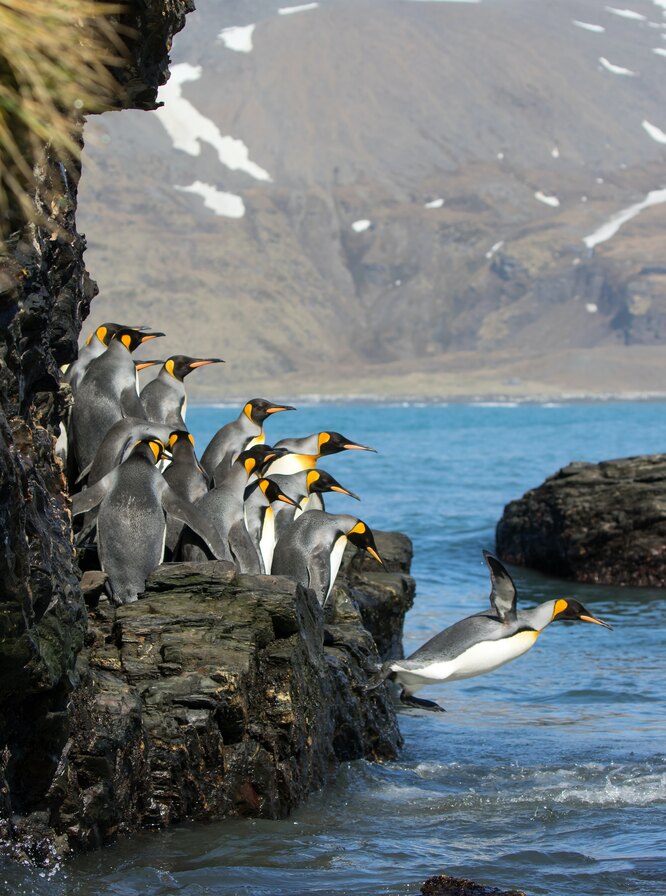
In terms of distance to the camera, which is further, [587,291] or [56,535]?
[587,291]

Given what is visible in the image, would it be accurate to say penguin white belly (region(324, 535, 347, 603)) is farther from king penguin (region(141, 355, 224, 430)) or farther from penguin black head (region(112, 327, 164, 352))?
penguin black head (region(112, 327, 164, 352))

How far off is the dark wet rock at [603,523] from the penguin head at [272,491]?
871 centimetres

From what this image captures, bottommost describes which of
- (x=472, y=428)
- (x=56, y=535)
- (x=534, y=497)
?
(x=472, y=428)

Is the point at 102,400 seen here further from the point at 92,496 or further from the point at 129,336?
the point at 92,496

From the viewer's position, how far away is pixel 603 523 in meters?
17.9

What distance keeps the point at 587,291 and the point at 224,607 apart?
184 m

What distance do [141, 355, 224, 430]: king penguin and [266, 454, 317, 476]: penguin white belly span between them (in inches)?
32.2

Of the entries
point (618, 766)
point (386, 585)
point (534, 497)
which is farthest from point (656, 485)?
point (618, 766)

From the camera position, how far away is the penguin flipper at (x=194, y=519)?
28.1 feet

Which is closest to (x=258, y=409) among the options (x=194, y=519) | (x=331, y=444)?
(x=331, y=444)

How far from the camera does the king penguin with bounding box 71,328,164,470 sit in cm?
960

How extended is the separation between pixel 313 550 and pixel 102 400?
5.84 ft

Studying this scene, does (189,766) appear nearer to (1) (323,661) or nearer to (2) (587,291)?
(1) (323,661)

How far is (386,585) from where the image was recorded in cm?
1150
